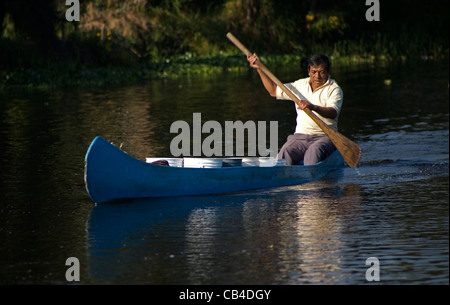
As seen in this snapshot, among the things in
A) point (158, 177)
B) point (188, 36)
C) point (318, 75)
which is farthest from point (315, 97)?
point (188, 36)

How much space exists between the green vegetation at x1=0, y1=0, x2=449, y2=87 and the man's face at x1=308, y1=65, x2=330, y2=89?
15.9 meters

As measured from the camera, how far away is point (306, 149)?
35.6 feet

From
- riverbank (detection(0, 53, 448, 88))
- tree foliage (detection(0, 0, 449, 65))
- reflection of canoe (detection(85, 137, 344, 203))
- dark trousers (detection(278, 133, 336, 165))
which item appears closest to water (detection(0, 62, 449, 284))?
reflection of canoe (detection(85, 137, 344, 203))

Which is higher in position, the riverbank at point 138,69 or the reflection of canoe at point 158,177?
the riverbank at point 138,69

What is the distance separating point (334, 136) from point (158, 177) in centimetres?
235

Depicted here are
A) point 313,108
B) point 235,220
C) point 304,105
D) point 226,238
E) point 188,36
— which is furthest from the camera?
point 188,36

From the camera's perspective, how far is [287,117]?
16.9 m

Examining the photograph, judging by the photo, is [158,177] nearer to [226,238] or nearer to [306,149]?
[226,238]

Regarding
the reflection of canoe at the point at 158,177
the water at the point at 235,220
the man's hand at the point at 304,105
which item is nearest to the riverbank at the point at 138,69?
the water at the point at 235,220

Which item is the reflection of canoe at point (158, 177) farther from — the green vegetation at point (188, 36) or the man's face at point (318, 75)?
the green vegetation at point (188, 36)

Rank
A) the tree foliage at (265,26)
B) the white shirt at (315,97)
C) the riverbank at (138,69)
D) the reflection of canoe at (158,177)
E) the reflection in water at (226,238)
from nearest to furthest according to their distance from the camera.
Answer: the reflection in water at (226,238)
the reflection of canoe at (158,177)
the white shirt at (315,97)
the riverbank at (138,69)
the tree foliage at (265,26)

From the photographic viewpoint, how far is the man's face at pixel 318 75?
10500 mm

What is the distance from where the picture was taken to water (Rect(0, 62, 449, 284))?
683cm

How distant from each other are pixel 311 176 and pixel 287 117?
6475 mm
